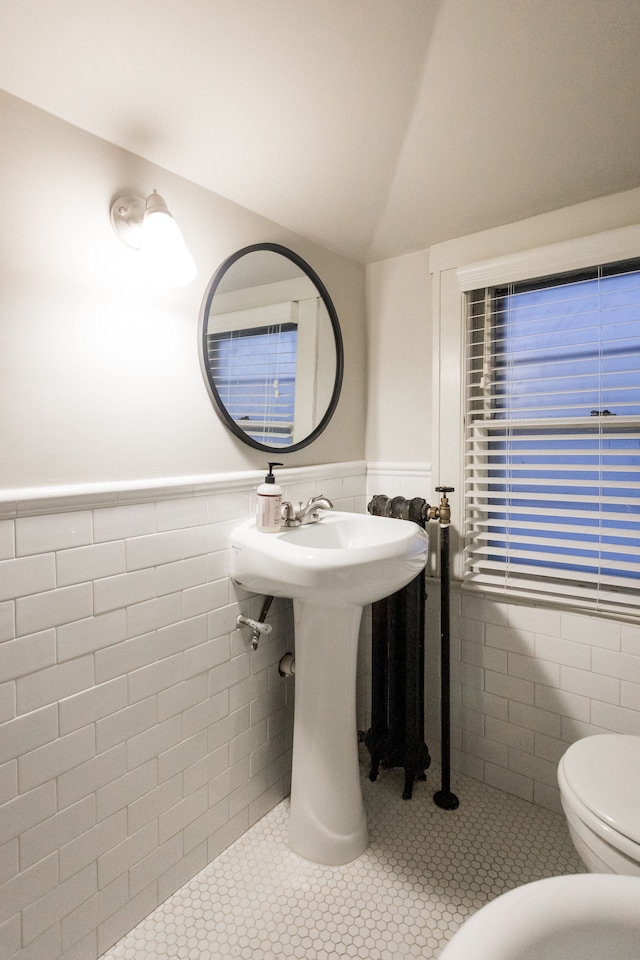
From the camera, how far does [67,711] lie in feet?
3.69

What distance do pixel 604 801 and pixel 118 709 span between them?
3.69 ft

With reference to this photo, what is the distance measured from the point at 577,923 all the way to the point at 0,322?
1460 millimetres

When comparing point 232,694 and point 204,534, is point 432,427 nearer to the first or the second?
point 204,534

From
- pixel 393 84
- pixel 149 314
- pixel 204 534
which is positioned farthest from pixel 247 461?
pixel 393 84

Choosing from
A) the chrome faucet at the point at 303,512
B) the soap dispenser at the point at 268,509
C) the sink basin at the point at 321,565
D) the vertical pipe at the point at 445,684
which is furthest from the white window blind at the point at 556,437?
the soap dispenser at the point at 268,509

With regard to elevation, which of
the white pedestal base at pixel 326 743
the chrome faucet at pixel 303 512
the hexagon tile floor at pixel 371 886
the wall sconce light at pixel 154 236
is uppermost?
the wall sconce light at pixel 154 236

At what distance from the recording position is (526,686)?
67.7 inches

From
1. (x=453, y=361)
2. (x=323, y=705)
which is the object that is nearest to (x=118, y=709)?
(x=323, y=705)

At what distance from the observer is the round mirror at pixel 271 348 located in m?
1.48

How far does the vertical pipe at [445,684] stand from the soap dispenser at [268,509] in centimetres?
63

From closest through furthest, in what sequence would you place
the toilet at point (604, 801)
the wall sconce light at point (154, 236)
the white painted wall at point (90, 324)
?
the toilet at point (604, 801), the white painted wall at point (90, 324), the wall sconce light at point (154, 236)

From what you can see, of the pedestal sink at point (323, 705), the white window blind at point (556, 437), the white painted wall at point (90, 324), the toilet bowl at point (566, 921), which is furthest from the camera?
the white window blind at point (556, 437)

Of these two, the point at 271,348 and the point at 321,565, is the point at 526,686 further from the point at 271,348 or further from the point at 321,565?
the point at 271,348

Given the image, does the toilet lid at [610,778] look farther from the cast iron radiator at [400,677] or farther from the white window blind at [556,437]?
the cast iron radiator at [400,677]
